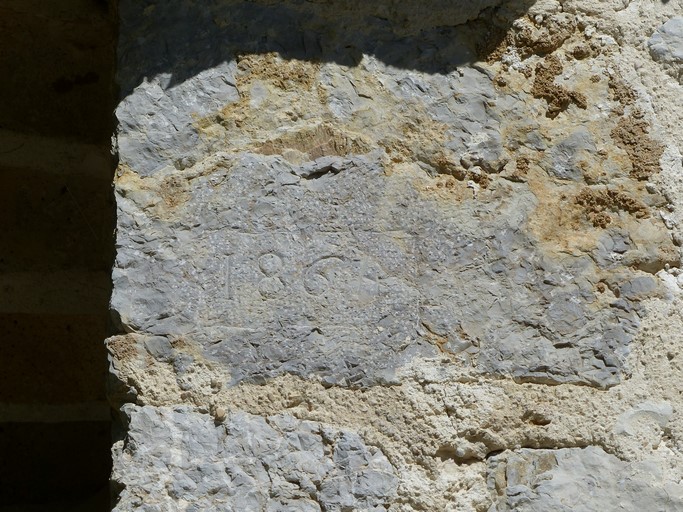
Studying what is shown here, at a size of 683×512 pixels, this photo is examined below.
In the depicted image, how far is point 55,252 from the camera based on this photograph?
65.8 inches

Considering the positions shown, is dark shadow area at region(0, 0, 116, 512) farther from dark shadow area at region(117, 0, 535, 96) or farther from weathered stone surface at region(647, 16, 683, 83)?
weathered stone surface at region(647, 16, 683, 83)

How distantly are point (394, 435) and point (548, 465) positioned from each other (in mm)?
191

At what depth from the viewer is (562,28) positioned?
4.28 ft

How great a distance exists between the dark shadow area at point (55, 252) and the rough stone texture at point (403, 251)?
0.41m

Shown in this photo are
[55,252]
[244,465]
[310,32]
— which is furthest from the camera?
[55,252]

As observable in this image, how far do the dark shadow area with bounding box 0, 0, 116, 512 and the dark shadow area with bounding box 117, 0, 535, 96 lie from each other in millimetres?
370

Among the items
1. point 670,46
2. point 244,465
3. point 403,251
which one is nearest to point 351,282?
point 403,251

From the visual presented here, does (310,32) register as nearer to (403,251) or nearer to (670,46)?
(403,251)

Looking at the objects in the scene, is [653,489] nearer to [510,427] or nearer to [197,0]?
[510,427]

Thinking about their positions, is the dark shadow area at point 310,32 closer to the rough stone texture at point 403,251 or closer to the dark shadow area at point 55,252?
the rough stone texture at point 403,251

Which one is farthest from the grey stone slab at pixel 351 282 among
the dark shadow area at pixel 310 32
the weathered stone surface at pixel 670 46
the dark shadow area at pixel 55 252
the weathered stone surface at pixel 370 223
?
the dark shadow area at pixel 55 252

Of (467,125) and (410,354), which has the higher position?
(467,125)

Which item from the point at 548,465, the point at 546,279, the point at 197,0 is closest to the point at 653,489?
the point at 548,465

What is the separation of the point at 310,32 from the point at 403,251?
327 millimetres
